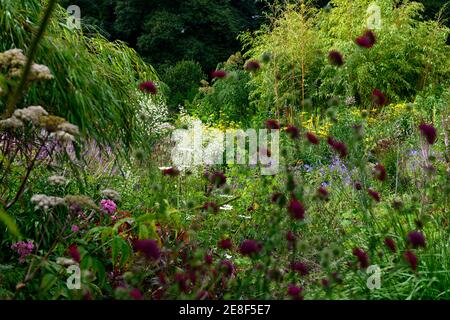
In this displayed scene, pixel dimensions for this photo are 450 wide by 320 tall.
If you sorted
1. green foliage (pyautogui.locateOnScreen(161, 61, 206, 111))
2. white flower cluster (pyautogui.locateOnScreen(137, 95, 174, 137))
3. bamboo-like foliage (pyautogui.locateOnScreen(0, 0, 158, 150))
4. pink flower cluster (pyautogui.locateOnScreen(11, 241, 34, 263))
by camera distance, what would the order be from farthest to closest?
1. green foliage (pyautogui.locateOnScreen(161, 61, 206, 111))
2. white flower cluster (pyautogui.locateOnScreen(137, 95, 174, 137))
3. bamboo-like foliage (pyautogui.locateOnScreen(0, 0, 158, 150))
4. pink flower cluster (pyautogui.locateOnScreen(11, 241, 34, 263))

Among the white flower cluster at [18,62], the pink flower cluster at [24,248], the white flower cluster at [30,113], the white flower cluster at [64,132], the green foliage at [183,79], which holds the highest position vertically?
the green foliage at [183,79]

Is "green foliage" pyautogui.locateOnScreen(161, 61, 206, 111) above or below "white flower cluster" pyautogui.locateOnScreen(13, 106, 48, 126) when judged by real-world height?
above

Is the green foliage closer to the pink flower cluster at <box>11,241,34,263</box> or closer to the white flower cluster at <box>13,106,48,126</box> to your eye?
the pink flower cluster at <box>11,241,34,263</box>

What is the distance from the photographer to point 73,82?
9.78 feet

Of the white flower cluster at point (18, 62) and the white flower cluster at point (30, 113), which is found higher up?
the white flower cluster at point (18, 62)

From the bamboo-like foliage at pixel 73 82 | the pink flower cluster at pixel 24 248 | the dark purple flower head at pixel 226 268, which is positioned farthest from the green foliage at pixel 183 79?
the dark purple flower head at pixel 226 268

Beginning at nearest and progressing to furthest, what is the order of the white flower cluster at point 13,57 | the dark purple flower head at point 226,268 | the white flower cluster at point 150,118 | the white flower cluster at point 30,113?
the dark purple flower head at point 226,268, the white flower cluster at point 30,113, the white flower cluster at point 13,57, the white flower cluster at point 150,118

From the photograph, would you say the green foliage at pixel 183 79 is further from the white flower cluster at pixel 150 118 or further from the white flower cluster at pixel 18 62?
the white flower cluster at pixel 18 62

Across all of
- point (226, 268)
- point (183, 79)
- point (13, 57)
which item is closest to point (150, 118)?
point (13, 57)

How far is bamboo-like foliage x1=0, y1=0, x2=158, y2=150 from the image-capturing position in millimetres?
2889

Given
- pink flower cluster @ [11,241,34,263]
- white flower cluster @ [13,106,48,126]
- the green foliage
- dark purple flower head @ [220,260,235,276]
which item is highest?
the green foliage

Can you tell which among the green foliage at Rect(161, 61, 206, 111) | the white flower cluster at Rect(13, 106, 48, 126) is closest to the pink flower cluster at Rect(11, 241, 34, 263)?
the white flower cluster at Rect(13, 106, 48, 126)

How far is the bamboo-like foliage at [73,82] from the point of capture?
2889 mm
